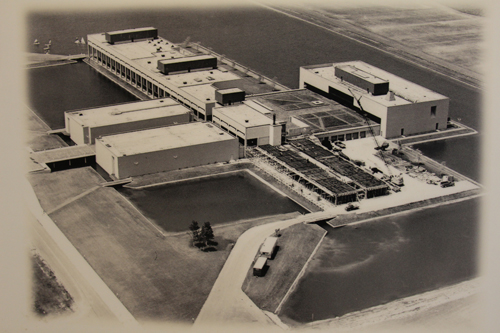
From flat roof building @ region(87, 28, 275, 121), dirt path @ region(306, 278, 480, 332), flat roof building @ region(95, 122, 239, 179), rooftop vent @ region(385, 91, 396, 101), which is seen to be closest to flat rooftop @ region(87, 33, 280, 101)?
flat roof building @ region(87, 28, 275, 121)

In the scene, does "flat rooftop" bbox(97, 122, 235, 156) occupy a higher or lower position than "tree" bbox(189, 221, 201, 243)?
higher

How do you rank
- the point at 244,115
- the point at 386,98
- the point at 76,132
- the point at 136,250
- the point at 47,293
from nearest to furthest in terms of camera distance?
the point at 47,293
the point at 136,250
the point at 76,132
the point at 244,115
the point at 386,98

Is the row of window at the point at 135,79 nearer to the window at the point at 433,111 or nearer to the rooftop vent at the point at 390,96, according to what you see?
the rooftop vent at the point at 390,96

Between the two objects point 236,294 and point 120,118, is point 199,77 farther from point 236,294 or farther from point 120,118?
point 236,294

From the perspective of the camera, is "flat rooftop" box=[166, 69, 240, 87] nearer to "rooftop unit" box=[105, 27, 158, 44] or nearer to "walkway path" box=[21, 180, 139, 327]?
"rooftop unit" box=[105, 27, 158, 44]

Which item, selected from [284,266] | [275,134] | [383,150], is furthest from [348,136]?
[284,266]

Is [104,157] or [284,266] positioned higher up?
[104,157]

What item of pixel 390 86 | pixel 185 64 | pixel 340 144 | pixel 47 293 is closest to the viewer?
pixel 47 293

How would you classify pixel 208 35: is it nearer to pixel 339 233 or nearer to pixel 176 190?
pixel 176 190

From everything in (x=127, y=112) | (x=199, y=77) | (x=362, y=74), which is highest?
(x=362, y=74)
